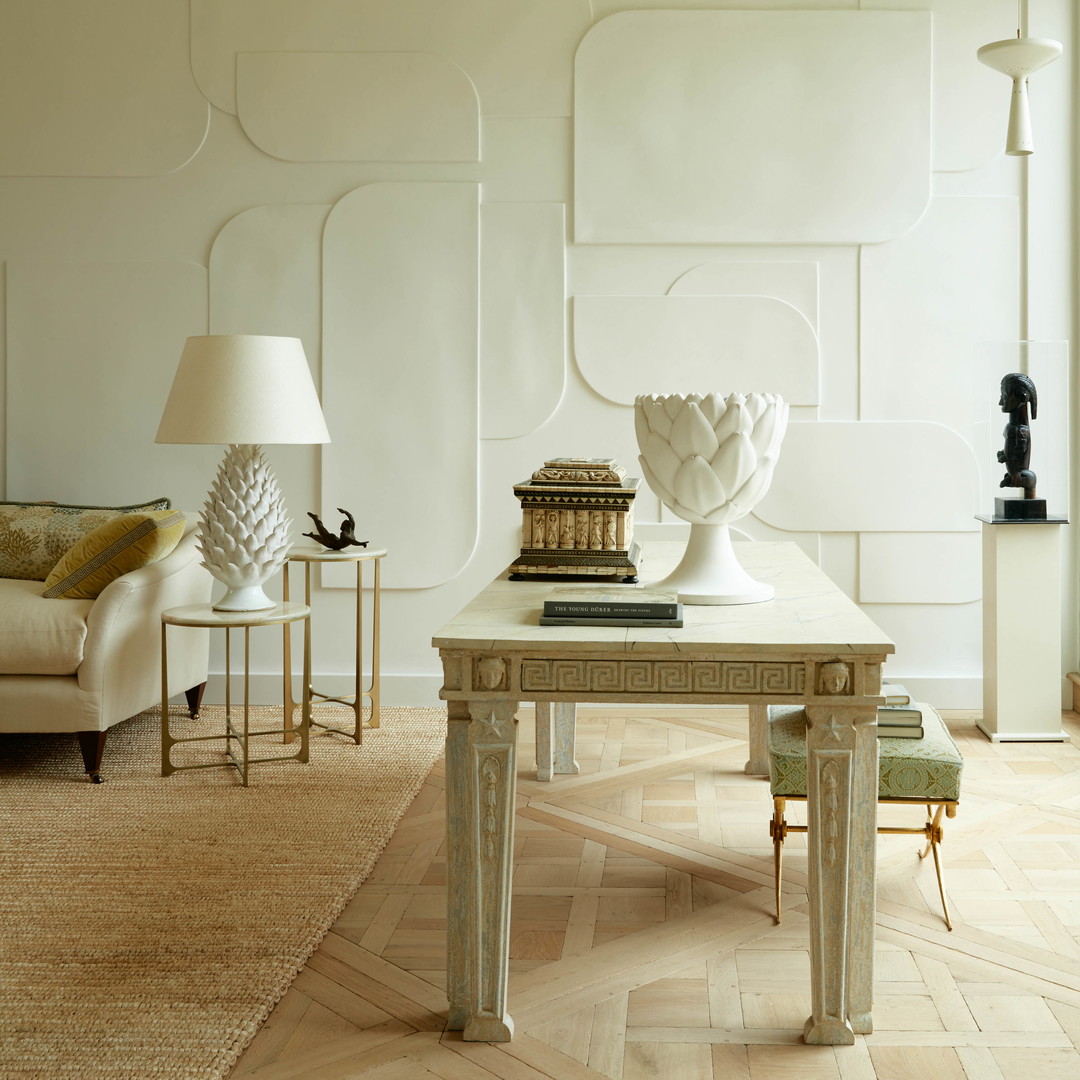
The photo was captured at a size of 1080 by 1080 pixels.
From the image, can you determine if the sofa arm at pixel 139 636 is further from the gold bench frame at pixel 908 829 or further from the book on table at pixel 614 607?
the gold bench frame at pixel 908 829

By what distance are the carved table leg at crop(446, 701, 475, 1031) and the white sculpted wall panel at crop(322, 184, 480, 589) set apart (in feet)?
8.74

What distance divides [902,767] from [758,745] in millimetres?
1285

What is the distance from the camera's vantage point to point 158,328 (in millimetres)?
4742

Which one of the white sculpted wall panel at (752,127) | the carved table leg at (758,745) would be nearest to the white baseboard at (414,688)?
the carved table leg at (758,745)

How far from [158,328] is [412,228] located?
1.10 m

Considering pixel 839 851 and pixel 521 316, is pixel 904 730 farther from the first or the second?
pixel 521 316

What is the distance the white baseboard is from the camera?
4.67 meters

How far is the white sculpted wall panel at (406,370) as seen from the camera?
4652mm

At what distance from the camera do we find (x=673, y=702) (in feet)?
6.66

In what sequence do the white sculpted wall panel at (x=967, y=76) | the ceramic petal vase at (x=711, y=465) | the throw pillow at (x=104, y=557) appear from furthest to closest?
the white sculpted wall panel at (x=967, y=76) → the throw pillow at (x=104, y=557) → the ceramic petal vase at (x=711, y=465)

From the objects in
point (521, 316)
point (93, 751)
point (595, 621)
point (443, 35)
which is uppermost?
point (443, 35)

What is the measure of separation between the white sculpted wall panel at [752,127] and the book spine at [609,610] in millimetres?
2767

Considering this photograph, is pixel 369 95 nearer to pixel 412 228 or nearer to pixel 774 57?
pixel 412 228

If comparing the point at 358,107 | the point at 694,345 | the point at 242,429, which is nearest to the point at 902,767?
the point at 242,429
